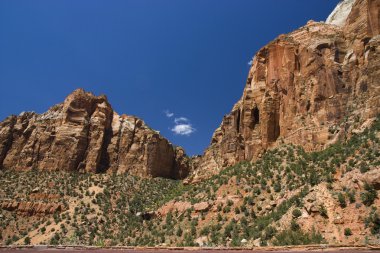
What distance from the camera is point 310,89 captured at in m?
47.2

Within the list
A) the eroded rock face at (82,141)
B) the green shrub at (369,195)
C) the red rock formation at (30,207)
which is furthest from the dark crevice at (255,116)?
the red rock formation at (30,207)

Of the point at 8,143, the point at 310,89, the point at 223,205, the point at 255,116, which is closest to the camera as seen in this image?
the point at 223,205

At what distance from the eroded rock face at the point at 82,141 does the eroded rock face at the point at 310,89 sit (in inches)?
776

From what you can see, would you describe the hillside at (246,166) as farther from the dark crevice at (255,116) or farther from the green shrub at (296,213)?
the dark crevice at (255,116)

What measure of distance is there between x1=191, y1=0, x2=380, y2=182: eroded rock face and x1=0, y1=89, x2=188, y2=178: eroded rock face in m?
19.7

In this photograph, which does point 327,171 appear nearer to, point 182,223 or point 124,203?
point 182,223

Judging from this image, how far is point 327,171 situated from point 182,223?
61.1 feet

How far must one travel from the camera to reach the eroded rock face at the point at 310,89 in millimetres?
40750

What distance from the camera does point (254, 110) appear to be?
183 feet

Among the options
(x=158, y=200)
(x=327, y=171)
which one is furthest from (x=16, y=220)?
(x=327, y=171)

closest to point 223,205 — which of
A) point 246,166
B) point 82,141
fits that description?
point 246,166

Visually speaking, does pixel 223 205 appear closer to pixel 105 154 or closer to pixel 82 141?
pixel 105 154

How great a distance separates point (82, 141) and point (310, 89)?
48.4 m

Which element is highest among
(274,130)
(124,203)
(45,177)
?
(274,130)
